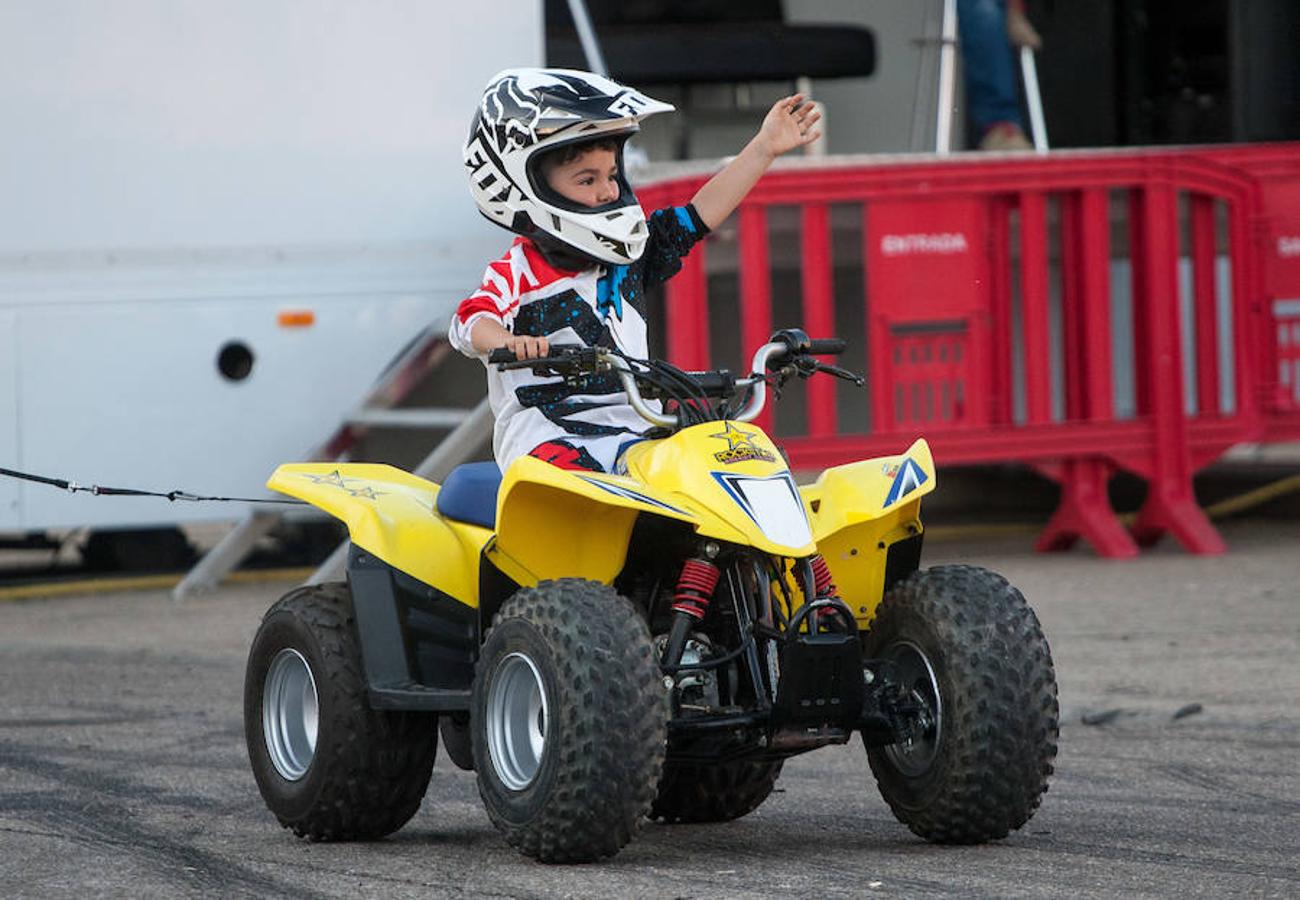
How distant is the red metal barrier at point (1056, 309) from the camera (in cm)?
1200

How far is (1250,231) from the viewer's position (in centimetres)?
1269

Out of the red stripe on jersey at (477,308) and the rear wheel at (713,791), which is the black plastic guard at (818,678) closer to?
the rear wheel at (713,791)

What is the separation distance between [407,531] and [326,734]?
1.71ft

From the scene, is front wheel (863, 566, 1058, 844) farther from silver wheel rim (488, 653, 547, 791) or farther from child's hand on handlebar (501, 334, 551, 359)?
child's hand on handlebar (501, 334, 551, 359)

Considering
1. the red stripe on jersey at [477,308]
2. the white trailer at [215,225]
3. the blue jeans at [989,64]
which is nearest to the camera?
the red stripe on jersey at [477,308]

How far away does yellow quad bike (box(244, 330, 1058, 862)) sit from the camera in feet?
16.6

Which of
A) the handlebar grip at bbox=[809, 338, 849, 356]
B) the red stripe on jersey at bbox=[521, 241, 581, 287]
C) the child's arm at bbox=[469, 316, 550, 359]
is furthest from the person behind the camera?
the red stripe on jersey at bbox=[521, 241, 581, 287]

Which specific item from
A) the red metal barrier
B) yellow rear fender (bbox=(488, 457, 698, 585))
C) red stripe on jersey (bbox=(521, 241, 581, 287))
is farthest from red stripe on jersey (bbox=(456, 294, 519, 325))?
the red metal barrier

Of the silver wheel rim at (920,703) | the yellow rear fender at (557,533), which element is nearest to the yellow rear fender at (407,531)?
the yellow rear fender at (557,533)

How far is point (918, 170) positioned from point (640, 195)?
141 cm

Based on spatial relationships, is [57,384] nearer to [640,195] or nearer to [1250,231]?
[640,195]

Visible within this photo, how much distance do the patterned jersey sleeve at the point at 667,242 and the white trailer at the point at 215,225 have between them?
6.22 meters

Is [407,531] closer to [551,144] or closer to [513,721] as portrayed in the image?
[513,721]

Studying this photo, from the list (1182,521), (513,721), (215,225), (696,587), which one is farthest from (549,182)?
(1182,521)
